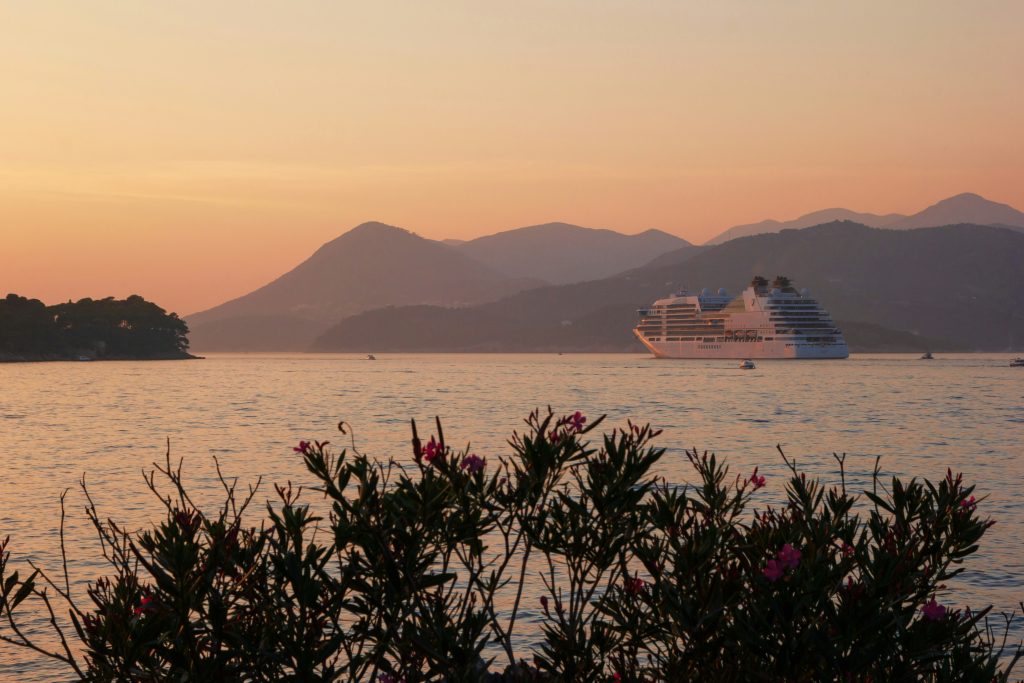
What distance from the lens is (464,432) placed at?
4916 cm

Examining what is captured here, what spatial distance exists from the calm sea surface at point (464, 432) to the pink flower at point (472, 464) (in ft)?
27.8

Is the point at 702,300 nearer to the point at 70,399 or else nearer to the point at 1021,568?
the point at 70,399

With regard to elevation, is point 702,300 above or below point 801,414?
above

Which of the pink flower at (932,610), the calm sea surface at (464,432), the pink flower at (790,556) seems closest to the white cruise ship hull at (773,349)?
the calm sea surface at (464,432)

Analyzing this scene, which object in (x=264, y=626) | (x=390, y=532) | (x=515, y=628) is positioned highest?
(x=390, y=532)

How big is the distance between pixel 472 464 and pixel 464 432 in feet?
138

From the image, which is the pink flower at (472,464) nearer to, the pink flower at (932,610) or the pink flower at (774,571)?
the pink flower at (774,571)

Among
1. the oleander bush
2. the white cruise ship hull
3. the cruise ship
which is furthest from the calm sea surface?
the white cruise ship hull

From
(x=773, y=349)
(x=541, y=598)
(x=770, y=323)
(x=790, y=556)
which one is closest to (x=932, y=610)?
(x=790, y=556)

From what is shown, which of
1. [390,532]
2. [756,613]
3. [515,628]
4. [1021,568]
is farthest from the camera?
[1021,568]

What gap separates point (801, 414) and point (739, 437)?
19.4m

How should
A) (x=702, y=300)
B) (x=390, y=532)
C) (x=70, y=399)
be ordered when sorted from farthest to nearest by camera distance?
1. (x=702, y=300)
2. (x=70, y=399)
3. (x=390, y=532)

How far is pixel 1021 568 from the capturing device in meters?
18.8

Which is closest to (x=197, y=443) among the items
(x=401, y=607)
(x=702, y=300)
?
(x=401, y=607)
